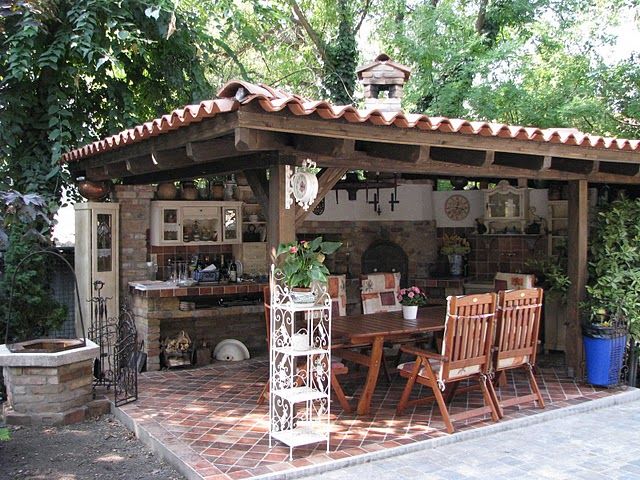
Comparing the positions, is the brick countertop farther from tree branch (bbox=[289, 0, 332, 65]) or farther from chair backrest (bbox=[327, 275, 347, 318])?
tree branch (bbox=[289, 0, 332, 65])

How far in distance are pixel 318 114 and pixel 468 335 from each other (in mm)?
2003

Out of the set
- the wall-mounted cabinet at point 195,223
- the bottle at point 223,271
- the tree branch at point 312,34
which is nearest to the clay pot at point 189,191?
the wall-mounted cabinet at point 195,223

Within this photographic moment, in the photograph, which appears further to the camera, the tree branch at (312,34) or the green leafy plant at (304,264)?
the tree branch at (312,34)

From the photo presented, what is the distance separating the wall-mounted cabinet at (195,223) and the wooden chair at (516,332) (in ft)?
12.5

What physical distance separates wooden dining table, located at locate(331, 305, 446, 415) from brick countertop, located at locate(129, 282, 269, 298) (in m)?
1.73

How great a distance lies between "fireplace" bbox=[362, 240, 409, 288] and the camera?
881 cm

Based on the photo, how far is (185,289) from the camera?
6766mm

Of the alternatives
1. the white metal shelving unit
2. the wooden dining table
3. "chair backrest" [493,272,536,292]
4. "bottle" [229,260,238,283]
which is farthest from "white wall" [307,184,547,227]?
the white metal shelving unit

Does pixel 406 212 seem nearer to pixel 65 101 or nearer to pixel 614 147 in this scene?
pixel 614 147

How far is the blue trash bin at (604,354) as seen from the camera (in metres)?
5.76

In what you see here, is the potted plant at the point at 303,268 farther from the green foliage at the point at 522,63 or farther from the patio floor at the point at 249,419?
the green foliage at the point at 522,63

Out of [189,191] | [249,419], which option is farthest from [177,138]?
[189,191]

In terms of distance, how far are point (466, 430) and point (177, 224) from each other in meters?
4.14

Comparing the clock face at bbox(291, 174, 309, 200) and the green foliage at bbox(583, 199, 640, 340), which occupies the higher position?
the clock face at bbox(291, 174, 309, 200)
